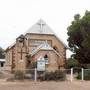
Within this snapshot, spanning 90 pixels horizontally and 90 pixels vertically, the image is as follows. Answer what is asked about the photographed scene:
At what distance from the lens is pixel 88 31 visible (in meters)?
47.3

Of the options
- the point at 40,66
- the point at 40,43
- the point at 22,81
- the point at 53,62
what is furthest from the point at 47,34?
the point at 22,81

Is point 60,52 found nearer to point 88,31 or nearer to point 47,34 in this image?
point 47,34

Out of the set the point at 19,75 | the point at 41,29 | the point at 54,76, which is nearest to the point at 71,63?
the point at 41,29

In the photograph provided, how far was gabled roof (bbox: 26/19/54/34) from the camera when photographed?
53906 millimetres

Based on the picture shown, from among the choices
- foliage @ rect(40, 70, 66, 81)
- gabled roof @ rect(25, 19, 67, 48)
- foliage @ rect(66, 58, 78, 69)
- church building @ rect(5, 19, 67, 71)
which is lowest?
foliage @ rect(40, 70, 66, 81)

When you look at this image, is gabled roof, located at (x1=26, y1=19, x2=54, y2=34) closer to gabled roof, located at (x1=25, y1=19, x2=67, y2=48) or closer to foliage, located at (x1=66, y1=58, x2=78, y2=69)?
gabled roof, located at (x1=25, y1=19, x2=67, y2=48)

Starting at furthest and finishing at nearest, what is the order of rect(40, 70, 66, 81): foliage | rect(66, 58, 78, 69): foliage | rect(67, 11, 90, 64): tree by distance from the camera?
rect(66, 58, 78, 69): foliage
rect(67, 11, 90, 64): tree
rect(40, 70, 66, 81): foliage

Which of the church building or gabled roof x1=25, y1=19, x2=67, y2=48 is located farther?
gabled roof x1=25, y1=19, x2=67, y2=48

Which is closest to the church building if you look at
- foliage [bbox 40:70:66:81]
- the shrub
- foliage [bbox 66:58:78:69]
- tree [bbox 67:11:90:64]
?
foliage [bbox 66:58:78:69]

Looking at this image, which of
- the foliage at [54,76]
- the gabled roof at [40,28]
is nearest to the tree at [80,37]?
the gabled roof at [40,28]

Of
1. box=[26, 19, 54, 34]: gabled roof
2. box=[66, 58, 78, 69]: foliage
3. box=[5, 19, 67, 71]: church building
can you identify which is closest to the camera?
box=[5, 19, 67, 71]: church building

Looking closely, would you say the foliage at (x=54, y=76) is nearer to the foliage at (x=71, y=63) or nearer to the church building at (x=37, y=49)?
the church building at (x=37, y=49)

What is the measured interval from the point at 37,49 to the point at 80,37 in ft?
20.0

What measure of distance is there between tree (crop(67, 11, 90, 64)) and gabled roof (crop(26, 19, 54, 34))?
419 cm
